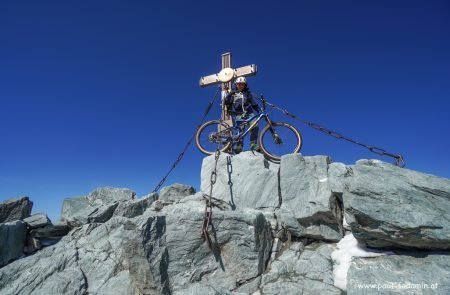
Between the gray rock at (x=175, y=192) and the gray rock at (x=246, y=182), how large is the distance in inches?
49.4

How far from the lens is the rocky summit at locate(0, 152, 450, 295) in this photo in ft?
24.5

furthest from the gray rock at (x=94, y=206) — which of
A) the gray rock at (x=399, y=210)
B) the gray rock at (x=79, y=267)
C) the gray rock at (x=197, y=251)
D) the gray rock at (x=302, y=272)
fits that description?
the gray rock at (x=399, y=210)

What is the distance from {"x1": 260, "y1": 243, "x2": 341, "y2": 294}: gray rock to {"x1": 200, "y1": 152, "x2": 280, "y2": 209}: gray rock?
7.04 feet

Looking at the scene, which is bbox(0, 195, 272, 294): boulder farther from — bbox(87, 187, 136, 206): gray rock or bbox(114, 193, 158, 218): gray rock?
bbox(87, 187, 136, 206): gray rock

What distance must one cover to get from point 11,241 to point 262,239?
9.55m

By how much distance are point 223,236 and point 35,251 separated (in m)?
8.00

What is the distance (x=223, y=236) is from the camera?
9.15 meters

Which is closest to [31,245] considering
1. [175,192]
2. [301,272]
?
[175,192]

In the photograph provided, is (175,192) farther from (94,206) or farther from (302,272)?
(302,272)

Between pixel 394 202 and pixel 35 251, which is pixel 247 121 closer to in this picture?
pixel 394 202

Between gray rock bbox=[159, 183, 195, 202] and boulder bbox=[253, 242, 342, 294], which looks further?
gray rock bbox=[159, 183, 195, 202]

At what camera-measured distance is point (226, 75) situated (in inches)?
627

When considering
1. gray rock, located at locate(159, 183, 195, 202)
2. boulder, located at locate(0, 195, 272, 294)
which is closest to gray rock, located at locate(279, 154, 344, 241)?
boulder, located at locate(0, 195, 272, 294)

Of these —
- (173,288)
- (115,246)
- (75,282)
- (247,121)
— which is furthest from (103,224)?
(247,121)
